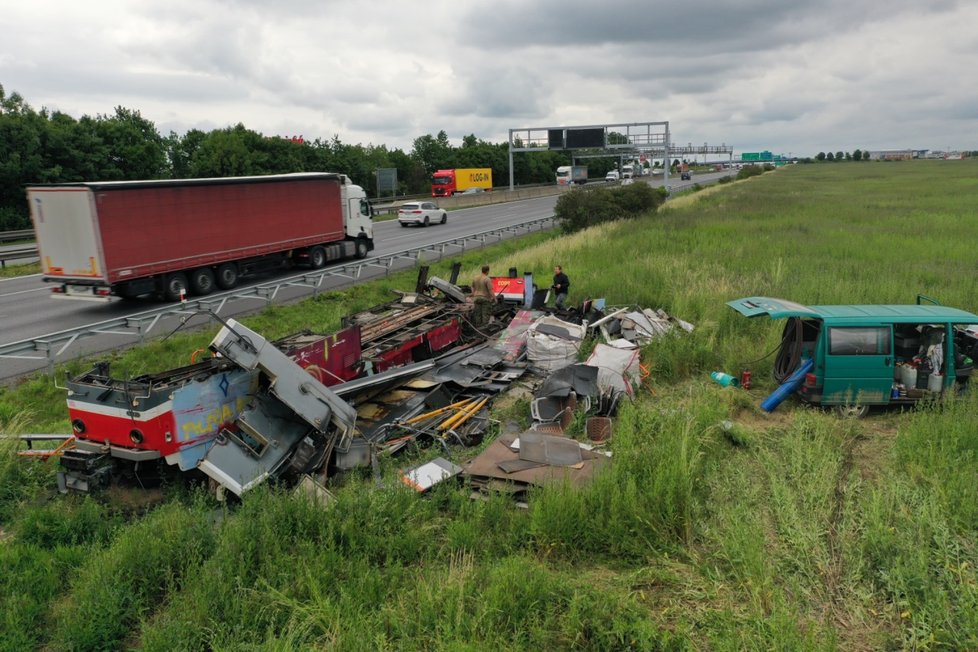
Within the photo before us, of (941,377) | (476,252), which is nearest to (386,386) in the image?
(941,377)

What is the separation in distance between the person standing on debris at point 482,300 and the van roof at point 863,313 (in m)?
6.62

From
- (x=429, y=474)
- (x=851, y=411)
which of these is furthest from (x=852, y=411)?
(x=429, y=474)

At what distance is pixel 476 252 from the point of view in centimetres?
2853

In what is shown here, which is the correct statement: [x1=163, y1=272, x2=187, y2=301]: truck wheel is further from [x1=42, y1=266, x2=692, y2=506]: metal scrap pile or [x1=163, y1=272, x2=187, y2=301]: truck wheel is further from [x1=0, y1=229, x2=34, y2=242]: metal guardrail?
[x1=0, y1=229, x2=34, y2=242]: metal guardrail

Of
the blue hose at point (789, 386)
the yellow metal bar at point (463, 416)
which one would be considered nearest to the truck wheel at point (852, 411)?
the blue hose at point (789, 386)

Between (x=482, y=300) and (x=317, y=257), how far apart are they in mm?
11912

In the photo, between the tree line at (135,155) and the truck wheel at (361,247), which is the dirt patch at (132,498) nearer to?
the truck wheel at (361,247)

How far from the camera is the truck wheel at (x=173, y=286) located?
18500mm

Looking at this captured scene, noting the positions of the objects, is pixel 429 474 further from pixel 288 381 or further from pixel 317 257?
pixel 317 257

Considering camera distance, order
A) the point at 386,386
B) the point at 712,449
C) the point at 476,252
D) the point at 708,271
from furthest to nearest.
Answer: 1. the point at 476,252
2. the point at 708,271
3. the point at 386,386
4. the point at 712,449

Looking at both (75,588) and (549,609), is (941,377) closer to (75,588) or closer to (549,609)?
(549,609)

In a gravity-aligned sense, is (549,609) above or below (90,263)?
below

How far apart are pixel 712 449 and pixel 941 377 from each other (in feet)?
13.0

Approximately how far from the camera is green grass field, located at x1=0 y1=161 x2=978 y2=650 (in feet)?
16.0
